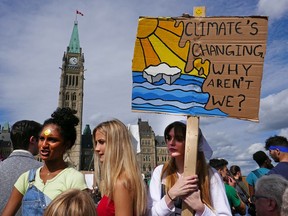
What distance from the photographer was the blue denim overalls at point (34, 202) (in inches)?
100

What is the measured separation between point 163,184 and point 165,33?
1.40m

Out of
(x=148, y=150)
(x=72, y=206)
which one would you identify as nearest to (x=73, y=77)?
(x=148, y=150)

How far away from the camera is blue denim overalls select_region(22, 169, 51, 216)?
2.55 metres

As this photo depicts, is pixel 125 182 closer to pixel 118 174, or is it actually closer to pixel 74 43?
pixel 118 174

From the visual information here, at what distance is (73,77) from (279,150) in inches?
3309

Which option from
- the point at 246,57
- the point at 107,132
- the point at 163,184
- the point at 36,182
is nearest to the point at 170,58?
the point at 246,57

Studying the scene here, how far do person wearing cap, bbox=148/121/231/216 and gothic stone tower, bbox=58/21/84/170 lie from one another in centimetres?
7798

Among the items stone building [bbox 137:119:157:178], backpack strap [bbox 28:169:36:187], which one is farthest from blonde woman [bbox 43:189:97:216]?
stone building [bbox 137:119:157:178]

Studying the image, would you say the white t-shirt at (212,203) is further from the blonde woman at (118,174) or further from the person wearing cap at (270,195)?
the person wearing cap at (270,195)

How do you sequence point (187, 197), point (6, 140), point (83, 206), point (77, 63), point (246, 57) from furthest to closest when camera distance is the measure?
point (77, 63), point (6, 140), point (246, 57), point (187, 197), point (83, 206)

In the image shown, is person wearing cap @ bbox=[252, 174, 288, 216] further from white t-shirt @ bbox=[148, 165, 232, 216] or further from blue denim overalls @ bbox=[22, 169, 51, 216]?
blue denim overalls @ bbox=[22, 169, 51, 216]

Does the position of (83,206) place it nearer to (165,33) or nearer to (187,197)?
(187,197)

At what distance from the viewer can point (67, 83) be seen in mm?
84688

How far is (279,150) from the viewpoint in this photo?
14.2 feet
